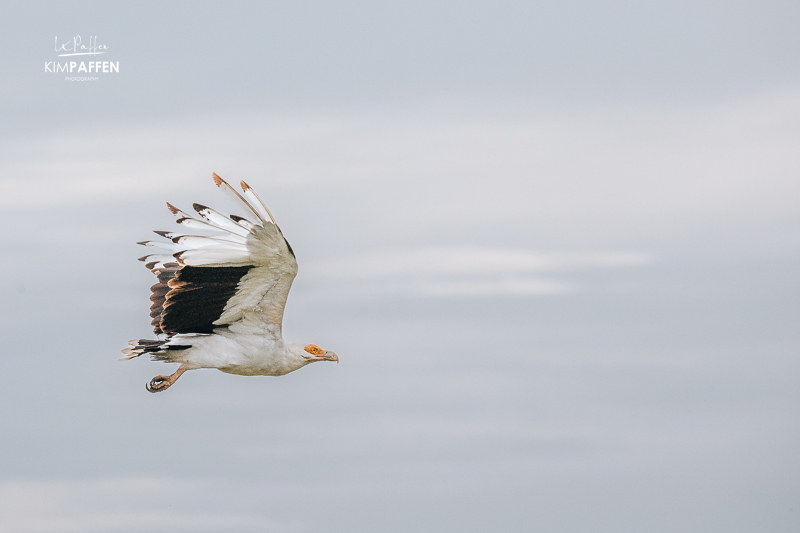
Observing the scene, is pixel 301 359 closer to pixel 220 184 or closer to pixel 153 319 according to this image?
pixel 153 319

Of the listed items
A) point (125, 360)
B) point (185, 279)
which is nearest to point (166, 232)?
point (185, 279)

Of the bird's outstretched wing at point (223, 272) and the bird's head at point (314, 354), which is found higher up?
the bird's outstretched wing at point (223, 272)

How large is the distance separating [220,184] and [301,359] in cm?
501

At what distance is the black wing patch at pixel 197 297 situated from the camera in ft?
75.8

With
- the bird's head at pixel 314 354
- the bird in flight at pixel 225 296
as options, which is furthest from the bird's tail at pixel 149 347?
the bird's head at pixel 314 354

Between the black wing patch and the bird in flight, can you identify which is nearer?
the bird in flight

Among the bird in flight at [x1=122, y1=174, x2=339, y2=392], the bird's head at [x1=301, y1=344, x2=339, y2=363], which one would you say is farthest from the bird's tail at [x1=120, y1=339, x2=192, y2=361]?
the bird's head at [x1=301, y1=344, x2=339, y2=363]

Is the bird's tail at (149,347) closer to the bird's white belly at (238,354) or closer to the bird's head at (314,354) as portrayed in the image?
the bird's white belly at (238,354)

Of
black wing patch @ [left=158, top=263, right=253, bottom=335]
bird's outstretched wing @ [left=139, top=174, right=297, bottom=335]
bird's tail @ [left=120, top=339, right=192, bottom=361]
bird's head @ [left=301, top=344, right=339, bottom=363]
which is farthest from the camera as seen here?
bird's head @ [left=301, top=344, right=339, bottom=363]

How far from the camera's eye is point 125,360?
23.5 metres

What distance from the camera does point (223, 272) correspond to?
23078 mm

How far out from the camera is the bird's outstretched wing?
72.7 ft

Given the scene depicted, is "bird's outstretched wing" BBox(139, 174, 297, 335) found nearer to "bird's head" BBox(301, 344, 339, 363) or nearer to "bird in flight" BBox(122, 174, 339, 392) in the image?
"bird in flight" BBox(122, 174, 339, 392)

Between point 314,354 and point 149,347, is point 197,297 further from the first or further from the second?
point 314,354
